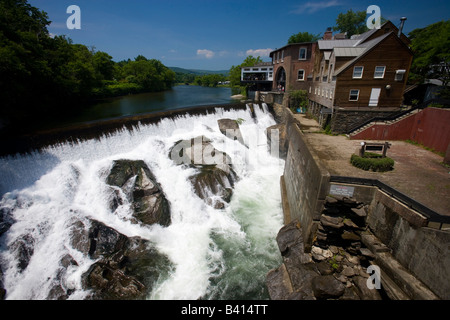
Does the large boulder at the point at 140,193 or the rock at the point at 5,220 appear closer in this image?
the rock at the point at 5,220

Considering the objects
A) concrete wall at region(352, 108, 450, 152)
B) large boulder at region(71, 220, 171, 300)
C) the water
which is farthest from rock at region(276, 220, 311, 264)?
the water

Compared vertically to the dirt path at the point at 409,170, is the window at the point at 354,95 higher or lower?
higher

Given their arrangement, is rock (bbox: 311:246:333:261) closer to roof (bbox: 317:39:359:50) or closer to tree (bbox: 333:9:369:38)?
roof (bbox: 317:39:359:50)

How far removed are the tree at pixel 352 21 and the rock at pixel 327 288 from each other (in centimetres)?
7791

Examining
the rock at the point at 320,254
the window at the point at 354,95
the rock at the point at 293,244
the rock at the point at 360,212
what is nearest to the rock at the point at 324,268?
the rock at the point at 320,254

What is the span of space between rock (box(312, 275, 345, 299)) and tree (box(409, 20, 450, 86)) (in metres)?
24.0

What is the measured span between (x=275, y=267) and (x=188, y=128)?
16.9m

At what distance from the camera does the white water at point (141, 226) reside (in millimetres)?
10031

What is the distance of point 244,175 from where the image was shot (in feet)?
65.6

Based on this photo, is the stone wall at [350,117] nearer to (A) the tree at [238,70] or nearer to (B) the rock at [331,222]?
(B) the rock at [331,222]

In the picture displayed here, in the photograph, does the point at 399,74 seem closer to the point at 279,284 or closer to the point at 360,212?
the point at 360,212

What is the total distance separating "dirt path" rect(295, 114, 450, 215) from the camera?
346 inches

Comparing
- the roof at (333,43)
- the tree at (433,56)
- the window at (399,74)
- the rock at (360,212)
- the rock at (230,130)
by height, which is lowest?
the rock at (360,212)
